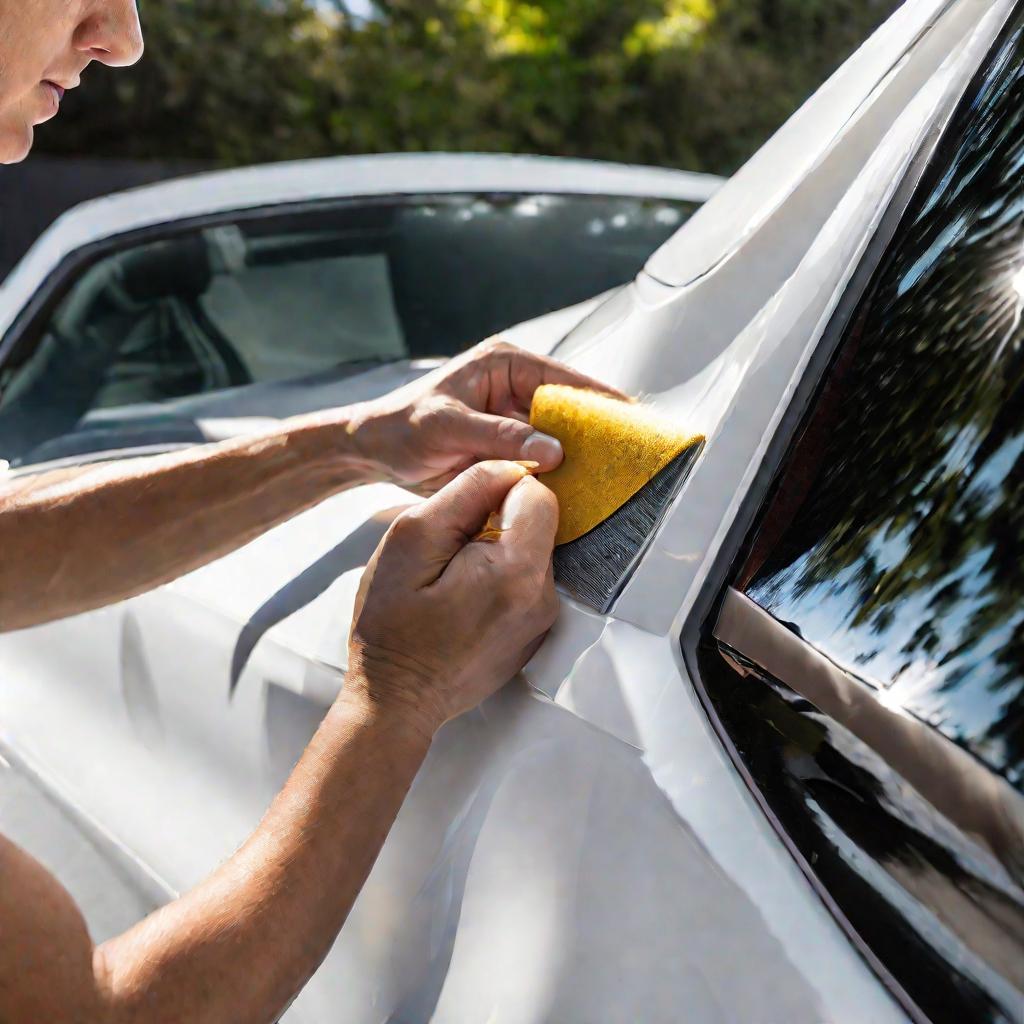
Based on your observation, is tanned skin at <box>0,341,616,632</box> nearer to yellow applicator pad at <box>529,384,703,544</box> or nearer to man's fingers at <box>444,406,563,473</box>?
man's fingers at <box>444,406,563,473</box>

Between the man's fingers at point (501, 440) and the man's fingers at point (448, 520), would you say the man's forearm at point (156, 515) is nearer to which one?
the man's fingers at point (501, 440)

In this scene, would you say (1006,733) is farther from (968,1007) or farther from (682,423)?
(682,423)

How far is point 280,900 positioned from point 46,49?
34.0 inches

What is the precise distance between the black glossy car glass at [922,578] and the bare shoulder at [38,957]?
20.3 inches

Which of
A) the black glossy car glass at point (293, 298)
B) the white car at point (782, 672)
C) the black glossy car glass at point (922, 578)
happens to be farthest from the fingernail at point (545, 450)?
the black glossy car glass at point (293, 298)

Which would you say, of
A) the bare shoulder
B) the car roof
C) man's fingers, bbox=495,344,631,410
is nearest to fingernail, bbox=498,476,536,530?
man's fingers, bbox=495,344,631,410

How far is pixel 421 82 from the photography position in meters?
6.85

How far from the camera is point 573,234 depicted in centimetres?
266

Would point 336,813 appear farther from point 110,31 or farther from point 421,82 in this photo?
point 421,82

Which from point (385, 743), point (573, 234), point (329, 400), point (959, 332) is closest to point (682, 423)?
point (959, 332)

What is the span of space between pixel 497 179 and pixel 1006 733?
87.0 inches

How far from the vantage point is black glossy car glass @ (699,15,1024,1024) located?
0.69m

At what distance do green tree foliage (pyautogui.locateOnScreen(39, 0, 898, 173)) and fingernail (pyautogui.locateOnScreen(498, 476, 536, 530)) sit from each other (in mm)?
6060

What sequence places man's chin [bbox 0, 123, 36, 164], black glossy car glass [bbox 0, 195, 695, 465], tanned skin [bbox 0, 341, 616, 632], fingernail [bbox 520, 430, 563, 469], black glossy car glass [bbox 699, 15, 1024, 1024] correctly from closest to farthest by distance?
1. black glossy car glass [bbox 699, 15, 1024, 1024]
2. fingernail [bbox 520, 430, 563, 469]
3. man's chin [bbox 0, 123, 36, 164]
4. tanned skin [bbox 0, 341, 616, 632]
5. black glossy car glass [bbox 0, 195, 695, 465]
